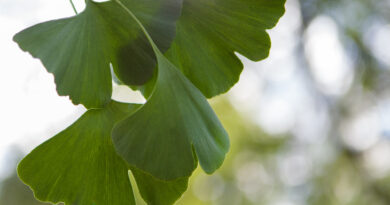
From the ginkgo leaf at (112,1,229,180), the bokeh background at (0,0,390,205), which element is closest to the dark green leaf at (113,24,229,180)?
the ginkgo leaf at (112,1,229,180)

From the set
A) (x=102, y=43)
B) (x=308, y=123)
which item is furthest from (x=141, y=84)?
(x=308, y=123)

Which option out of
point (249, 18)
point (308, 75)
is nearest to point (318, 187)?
point (308, 75)

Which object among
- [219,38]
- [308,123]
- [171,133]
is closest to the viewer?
[171,133]

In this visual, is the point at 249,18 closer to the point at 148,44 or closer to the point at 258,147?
the point at 148,44

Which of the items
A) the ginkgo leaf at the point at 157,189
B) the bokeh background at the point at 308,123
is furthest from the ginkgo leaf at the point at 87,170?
the bokeh background at the point at 308,123

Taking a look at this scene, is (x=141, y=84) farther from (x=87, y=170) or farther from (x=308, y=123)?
(x=308, y=123)

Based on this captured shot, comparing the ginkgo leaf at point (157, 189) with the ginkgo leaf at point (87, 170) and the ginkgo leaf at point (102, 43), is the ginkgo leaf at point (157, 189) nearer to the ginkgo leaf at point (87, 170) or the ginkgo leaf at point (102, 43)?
the ginkgo leaf at point (87, 170)
